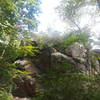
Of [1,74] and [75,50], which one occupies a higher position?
[75,50]

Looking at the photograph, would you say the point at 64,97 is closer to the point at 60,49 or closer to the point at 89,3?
the point at 60,49

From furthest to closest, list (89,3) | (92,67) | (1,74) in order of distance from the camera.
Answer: (89,3)
(92,67)
(1,74)

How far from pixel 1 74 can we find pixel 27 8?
152 inches

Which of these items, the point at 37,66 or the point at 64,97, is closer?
the point at 64,97

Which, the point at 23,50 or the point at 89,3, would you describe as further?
the point at 89,3

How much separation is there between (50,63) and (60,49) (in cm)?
142

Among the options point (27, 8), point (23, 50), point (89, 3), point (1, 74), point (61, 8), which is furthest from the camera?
point (61, 8)

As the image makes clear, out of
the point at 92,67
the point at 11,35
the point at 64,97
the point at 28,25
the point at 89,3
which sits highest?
the point at 89,3

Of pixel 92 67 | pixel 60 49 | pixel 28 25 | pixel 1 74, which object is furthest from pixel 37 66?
pixel 1 74

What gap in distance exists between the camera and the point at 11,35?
556 centimetres

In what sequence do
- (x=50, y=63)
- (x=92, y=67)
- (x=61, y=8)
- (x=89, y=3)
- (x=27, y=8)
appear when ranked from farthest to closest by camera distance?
(x=61, y=8), (x=89, y=3), (x=50, y=63), (x=92, y=67), (x=27, y=8)

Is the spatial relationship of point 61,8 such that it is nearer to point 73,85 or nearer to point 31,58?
point 31,58

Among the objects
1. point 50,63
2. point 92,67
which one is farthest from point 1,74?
point 50,63

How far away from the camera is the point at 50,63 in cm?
1300
